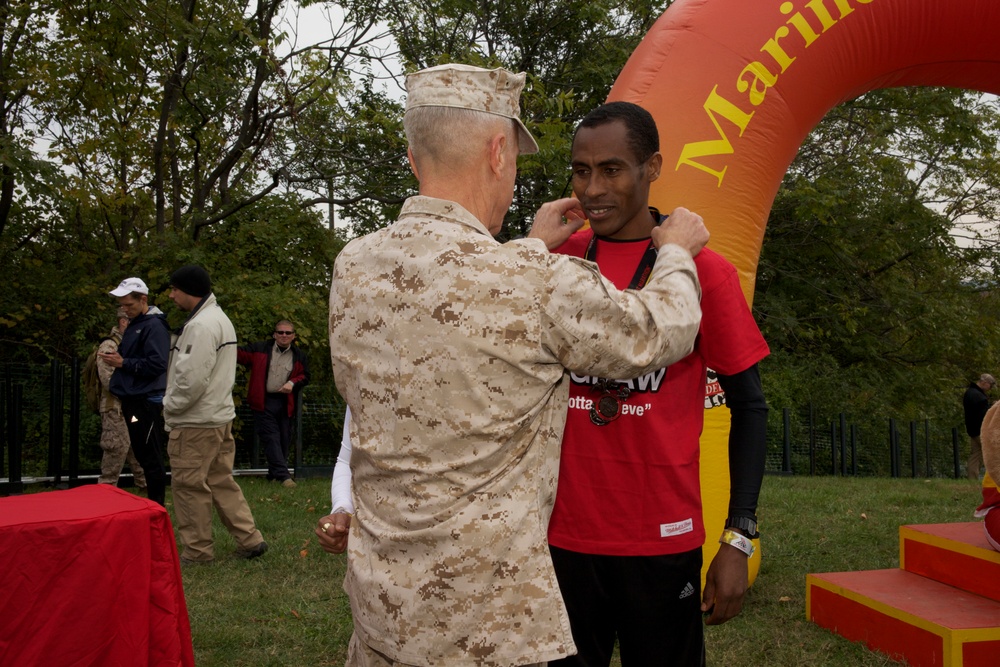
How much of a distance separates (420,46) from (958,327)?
44.6ft

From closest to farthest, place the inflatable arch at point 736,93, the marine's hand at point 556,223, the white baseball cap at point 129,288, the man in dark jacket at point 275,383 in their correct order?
the marine's hand at point 556,223 → the inflatable arch at point 736,93 → the white baseball cap at point 129,288 → the man in dark jacket at point 275,383

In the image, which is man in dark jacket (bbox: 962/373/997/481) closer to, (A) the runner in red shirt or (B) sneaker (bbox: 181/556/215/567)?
(B) sneaker (bbox: 181/556/215/567)

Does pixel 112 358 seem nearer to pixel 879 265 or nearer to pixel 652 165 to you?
pixel 652 165

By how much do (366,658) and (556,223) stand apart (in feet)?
4.08

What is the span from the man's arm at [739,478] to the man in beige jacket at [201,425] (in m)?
4.42

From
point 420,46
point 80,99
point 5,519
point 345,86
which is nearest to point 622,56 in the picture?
point 420,46

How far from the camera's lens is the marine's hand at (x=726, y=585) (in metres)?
2.11

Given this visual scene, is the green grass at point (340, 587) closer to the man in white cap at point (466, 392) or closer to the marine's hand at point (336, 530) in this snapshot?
the marine's hand at point (336, 530)

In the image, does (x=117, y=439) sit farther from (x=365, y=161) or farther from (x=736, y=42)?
(x=736, y=42)

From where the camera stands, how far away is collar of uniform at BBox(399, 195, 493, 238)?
176 cm

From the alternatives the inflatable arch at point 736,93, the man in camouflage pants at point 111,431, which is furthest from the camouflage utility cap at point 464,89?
the man in camouflage pants at point 111,431

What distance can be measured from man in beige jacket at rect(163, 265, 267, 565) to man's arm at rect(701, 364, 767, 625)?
14.5 ft

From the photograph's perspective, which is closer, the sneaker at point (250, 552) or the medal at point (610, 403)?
the medal at point (610, 403)

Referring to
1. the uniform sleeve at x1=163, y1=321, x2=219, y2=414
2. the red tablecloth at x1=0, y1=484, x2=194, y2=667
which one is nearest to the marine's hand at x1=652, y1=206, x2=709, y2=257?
the red tablecloth at x1=0, y1=484, x2=194, y2=667
